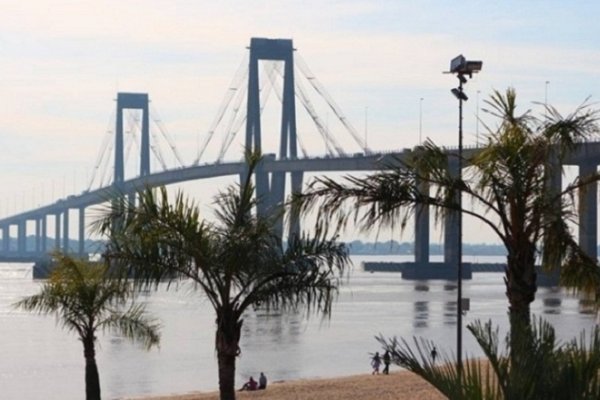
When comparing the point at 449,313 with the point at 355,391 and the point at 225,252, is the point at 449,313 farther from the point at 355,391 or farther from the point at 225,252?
the point at 225,252

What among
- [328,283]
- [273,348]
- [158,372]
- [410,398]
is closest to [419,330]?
[273,348]

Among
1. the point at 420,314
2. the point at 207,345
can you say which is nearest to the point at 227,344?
the point at 207,345

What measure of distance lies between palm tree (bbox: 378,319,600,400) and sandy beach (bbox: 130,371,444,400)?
13054 millimetres

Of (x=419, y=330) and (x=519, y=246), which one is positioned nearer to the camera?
(x=519, y=246)

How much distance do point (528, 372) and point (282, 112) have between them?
11145 cm

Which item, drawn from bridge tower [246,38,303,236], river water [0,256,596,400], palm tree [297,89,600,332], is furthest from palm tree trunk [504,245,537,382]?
bridge tower [246,38,303,236]

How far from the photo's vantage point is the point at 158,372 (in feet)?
136

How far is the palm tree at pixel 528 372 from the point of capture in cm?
600

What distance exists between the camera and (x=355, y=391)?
79.9 feet

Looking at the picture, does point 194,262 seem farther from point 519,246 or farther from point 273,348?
point 273,348

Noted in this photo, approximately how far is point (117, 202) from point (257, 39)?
10984cm

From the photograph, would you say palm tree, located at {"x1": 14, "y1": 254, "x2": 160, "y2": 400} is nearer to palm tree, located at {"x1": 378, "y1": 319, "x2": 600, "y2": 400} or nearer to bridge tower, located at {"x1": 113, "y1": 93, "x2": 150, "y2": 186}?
palm tree, located at {"x1": 378, "y1": 319, "x2": 600, "y2": 400}

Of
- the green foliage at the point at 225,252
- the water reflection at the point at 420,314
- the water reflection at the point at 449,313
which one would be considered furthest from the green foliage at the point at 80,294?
the water reflection at the point at 449,313

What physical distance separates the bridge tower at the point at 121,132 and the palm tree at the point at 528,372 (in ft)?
413
